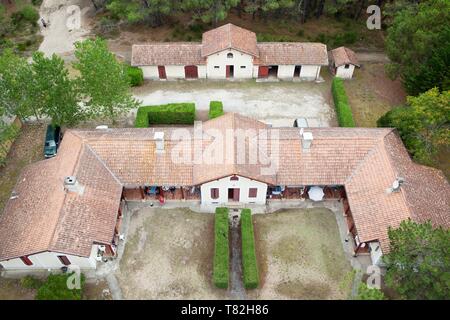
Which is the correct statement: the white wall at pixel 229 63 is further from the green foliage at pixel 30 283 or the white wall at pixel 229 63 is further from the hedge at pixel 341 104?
the green foliage at pixel 30 283

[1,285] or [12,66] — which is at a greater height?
[12,66]

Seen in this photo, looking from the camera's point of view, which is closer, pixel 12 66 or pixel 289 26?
pixel 12 66

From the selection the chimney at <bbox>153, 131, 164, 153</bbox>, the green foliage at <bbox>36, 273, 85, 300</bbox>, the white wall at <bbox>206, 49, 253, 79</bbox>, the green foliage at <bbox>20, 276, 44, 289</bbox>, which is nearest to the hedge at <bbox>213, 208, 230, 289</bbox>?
the chimney at <bbox>153, 131, 164, 153</bbox>

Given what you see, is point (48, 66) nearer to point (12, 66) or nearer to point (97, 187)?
point (12, 66)

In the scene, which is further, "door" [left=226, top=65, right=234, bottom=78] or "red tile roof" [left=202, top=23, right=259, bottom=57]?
"door" [left=226, top=65, right=234, bottom=78]

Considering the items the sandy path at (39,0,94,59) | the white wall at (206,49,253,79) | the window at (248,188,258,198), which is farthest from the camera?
the sandy path at (39,0,94,59)

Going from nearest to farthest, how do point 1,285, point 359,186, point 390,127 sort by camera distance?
point 1,285, point 359,186, point 390,127

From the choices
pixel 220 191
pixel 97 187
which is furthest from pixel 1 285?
pixel 220 191

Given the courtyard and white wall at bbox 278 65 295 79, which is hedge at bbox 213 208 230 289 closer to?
the courtyard
